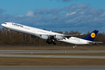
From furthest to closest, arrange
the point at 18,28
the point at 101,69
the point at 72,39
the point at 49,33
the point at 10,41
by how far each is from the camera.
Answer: the point at 10,41, the point at 72,39, the point at 49,33, the point at 18,28, the point at 101,69

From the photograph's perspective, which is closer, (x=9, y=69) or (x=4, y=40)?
(x=9, y=69)

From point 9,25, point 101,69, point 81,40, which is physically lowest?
point 101,69

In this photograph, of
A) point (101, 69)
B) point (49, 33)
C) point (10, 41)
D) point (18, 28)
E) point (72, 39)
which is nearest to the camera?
point (101, 69)

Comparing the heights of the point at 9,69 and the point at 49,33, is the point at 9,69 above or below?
below

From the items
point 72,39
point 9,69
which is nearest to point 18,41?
point 72,39

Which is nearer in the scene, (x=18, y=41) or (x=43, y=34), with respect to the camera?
(x=43, y=34)

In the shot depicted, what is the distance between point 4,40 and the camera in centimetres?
10181

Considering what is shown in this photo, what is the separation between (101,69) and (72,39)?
169 ft

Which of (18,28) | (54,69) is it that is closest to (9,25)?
(18,28)

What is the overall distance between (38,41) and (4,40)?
21.3 m

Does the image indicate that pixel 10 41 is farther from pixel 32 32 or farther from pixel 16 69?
pixel 16 69

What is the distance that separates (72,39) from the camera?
67.8 metres

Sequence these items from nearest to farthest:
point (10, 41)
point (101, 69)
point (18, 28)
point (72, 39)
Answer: point (101, 69)
point (18, 28)
point (72, 39)
point (10, 41)

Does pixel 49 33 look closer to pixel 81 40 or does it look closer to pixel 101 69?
pixel 81 40
